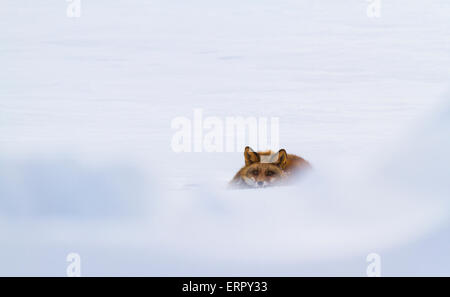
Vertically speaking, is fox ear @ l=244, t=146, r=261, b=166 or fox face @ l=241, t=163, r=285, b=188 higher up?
fox ear @ l=244, t=146, r=261, b=166

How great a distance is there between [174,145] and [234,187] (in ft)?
1.57

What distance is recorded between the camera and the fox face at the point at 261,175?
5664 mm

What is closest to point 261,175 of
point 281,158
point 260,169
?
point 260,169

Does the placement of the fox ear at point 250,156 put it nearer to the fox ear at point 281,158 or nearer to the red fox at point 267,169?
the red fox at point 267,169

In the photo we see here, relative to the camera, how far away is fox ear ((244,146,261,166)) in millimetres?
5680

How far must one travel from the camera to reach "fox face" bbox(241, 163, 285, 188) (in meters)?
5.66

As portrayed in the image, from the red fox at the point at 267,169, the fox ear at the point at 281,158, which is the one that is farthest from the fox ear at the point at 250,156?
the fox ear at the point at 281,158

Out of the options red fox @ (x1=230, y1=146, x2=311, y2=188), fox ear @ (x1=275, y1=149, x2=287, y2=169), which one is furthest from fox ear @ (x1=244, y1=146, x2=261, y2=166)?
fox ear @ (x1=275, y1=149, x2=287, y2=169)

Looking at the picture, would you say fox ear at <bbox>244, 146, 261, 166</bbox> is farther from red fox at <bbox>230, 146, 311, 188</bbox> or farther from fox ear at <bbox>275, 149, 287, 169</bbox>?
fox ear at <bbox>275, 149, 287, 169</bbox>

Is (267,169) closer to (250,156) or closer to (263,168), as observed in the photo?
(263,168)
